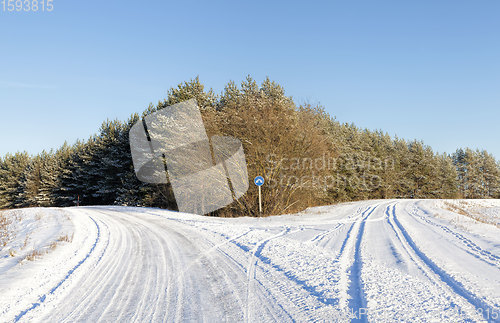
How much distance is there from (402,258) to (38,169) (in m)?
56.8

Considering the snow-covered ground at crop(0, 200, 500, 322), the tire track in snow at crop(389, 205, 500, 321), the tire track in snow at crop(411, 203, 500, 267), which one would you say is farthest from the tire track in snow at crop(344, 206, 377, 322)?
the tire track in snow at crop(411, 203, 500, 267)

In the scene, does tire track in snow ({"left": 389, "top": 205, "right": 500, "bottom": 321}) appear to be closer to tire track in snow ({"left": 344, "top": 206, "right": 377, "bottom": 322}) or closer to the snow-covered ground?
the snow-covered ground

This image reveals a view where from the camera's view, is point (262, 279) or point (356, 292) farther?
point (262, 279)

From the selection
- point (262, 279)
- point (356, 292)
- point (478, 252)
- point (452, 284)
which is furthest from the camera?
point (478, 252)

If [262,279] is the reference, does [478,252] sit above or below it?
above

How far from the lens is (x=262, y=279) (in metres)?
4.47

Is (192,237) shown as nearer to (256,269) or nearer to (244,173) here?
(256,269)

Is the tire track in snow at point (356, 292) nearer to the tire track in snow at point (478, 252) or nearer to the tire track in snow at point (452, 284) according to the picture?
the tire track in snow at point (452, 284)

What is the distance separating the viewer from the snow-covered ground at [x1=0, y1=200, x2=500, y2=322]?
10.7 feet

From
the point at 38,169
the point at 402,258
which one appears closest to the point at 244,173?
the point at 402,258

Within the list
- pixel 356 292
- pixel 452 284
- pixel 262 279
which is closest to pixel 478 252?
pixel 452 284

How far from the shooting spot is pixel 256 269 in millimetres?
5012

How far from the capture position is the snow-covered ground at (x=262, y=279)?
10.7 feet

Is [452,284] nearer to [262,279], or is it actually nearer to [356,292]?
[356,292]
